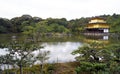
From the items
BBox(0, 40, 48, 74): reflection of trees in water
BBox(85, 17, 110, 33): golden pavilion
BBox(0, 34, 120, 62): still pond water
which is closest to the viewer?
BBox(0, 40, 48, 74): reflection of trees in water

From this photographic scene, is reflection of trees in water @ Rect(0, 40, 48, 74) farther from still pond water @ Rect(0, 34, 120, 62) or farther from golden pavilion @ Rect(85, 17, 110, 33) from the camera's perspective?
golden pavilion @ Rect(85, 17, 110, 33)

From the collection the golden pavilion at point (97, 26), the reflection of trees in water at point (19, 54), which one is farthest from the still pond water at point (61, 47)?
the golden pavilion at point (97, 26)

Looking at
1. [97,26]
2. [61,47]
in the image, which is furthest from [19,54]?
[97,26]

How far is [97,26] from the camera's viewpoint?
4709 centimetres

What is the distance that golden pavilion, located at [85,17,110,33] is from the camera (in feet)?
148

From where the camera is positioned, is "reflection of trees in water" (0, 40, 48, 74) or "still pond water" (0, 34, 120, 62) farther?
"still pond water" (0, 34, 120, 62)

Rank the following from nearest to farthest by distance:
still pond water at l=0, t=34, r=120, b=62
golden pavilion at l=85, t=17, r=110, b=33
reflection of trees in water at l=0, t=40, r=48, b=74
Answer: reflection of trees in water at l=0, t=40, r=48, b=74 < still pond water at l=0, t=34, r=120, b=62 < golden pavilion at l=85, t=17, r=110, b=33

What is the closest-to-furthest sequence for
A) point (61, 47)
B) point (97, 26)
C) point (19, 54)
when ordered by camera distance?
point (19, 54) < point (61, 47) < point (97, 26)

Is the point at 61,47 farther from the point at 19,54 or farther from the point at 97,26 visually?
the point at 97,26

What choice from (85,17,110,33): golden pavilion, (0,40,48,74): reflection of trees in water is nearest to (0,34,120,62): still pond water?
(0,40,48,74): reflection of trees in water

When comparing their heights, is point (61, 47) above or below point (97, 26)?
below

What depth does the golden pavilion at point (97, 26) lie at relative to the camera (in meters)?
45.2

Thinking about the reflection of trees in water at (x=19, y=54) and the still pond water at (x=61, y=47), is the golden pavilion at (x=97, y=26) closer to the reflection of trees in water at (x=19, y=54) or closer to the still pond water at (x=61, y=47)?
the still pond water at (x=61, y=47)

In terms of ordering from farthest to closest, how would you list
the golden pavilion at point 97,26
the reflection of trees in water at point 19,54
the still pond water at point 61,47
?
1. the golden pavilion at point 97,26
2. the still pond water at point 61,47
3. the reflection of trees in water at point 19,54
